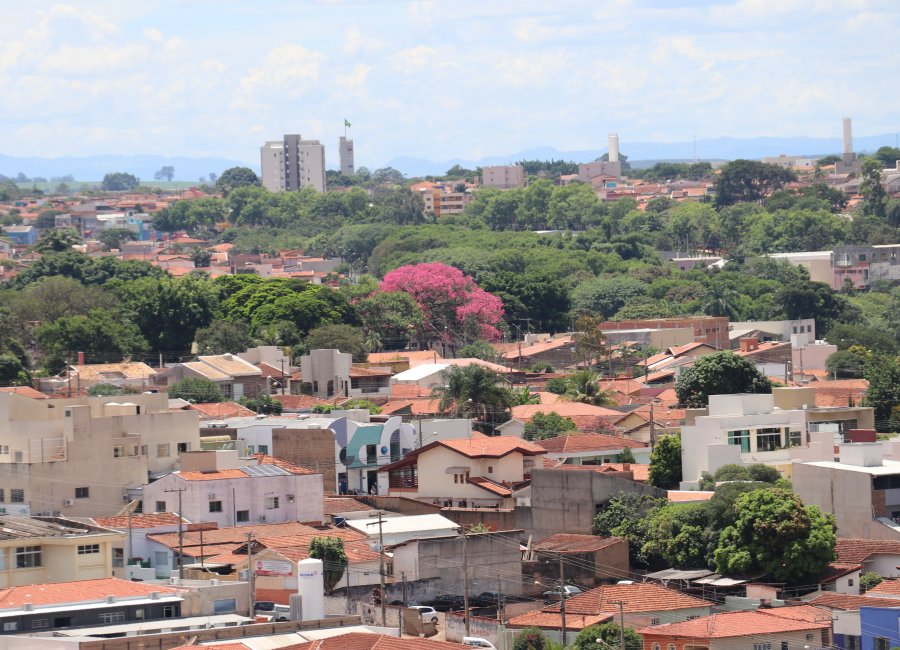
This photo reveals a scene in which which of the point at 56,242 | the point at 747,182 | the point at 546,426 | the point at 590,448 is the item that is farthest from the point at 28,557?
the point at 747,182

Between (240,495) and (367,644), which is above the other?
(367,644)

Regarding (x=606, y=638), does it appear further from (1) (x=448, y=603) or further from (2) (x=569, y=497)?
(2) (x=569, y=497)

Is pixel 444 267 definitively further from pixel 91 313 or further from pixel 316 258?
pixel 316 258

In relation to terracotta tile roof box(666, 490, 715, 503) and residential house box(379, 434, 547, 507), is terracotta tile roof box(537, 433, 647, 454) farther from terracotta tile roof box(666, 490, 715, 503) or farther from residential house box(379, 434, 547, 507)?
terracotta tile roof box(666, 490, 715, 503)

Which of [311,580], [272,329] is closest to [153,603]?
[311,580]

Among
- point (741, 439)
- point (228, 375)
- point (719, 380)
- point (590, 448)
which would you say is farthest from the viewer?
point (228, 375)

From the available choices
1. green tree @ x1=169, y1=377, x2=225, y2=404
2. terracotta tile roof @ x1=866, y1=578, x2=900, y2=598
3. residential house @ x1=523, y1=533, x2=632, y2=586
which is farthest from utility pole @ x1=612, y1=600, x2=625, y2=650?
green tree @ x1=169, y1=377, x2=225, y2=404

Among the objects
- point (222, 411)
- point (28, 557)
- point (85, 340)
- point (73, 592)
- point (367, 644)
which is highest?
point (367, 644)
